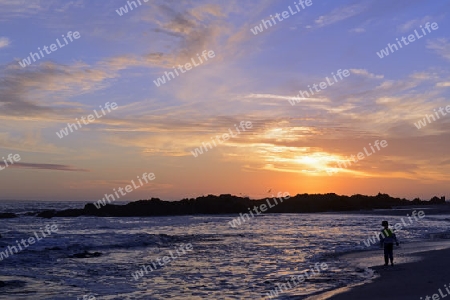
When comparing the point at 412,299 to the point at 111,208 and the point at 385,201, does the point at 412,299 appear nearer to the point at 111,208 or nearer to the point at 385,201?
the point at 111,208

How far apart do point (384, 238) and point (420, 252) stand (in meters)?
6.75

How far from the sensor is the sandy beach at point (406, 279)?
12937mm

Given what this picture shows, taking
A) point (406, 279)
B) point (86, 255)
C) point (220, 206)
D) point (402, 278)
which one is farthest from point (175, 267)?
point (220, 206)

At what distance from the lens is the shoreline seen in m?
13.0

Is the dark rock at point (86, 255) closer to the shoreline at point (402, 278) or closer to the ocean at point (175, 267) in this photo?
the ocean at point (175, 267)

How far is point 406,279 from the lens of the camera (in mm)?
15398

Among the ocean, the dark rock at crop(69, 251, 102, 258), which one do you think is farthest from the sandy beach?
the dark rock at crop(69, 251, 102, 258)

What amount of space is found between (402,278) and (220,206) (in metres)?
61.2

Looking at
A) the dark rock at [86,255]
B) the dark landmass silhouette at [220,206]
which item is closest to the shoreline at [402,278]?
the dark rock at [86,255]

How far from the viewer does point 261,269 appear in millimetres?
19031

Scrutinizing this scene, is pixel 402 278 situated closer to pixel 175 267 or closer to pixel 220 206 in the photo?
pixel 175 267

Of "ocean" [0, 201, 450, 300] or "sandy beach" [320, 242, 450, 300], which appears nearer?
"sandy beach" [320, 242, 450, 300]

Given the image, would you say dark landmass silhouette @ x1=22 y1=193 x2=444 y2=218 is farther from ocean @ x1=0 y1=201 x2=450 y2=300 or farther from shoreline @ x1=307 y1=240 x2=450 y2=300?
shoreline @ x1=307 y1=240 x2=450 y2=300

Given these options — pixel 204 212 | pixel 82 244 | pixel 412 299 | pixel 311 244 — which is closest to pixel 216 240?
pixel 311 244
